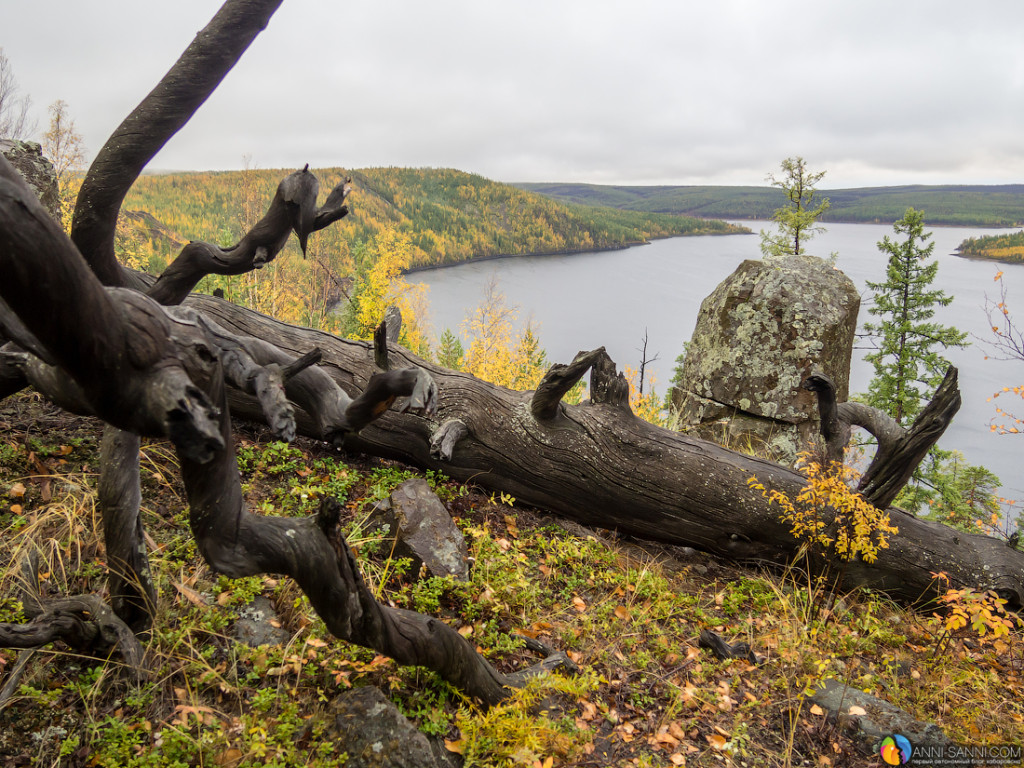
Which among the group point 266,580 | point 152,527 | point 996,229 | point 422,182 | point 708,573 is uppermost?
point 422,182

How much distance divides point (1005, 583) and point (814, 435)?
3777 millimetres

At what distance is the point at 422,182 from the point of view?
7312cm

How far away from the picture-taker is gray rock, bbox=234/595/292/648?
3.44 meters

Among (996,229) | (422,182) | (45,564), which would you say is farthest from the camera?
(422,182)

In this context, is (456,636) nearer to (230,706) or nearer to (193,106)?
Result: (230,706)

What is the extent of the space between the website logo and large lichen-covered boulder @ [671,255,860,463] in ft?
20.0

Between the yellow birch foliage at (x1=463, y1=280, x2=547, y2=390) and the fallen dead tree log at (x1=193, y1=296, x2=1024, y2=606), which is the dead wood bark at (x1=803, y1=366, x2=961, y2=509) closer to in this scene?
the fallen dead tree log at (x1=193, y1=296, x2=1024, y2=606)

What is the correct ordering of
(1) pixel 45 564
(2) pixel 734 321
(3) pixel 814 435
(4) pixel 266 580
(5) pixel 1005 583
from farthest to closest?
(2) pixel 734 321 → (3) pixel 814 435 → (5) pixel 1005 583 → (4) pixel 266 580 → (1) pixel 45 564

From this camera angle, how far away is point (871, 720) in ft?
11.7

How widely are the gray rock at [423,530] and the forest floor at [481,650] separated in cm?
16

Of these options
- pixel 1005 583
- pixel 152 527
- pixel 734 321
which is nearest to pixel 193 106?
pixel 152 527

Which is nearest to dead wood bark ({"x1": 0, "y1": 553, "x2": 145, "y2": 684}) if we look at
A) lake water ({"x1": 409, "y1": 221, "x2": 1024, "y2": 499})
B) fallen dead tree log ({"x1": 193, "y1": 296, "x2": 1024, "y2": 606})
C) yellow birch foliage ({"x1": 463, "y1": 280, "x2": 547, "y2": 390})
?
fallen dead tree log ({"x1": 193, "y1": 296, "x2": 1024, "y2": 606})

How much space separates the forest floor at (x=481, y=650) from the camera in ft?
9.38

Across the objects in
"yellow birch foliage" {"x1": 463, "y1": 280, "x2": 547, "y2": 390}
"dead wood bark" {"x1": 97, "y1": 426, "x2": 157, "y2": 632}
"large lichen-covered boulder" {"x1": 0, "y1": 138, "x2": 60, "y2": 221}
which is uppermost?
"large lichen-covered boulder" {"x1": 0, "y1": 138, "x2": 60, "y2": 221}
